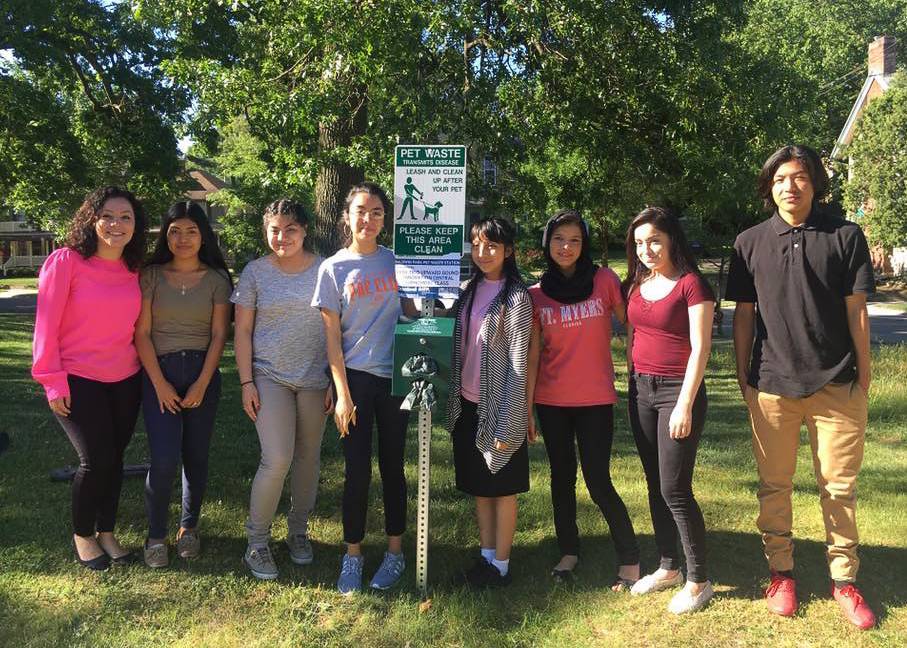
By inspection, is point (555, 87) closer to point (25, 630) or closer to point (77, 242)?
point (77, 242)

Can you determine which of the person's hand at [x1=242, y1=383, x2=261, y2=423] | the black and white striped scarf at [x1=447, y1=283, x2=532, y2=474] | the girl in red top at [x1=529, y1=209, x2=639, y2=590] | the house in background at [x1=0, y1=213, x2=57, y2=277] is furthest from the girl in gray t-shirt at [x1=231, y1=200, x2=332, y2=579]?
the house in background at [x1=0, y1=213, x2=57, y2=277]

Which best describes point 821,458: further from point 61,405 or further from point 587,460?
point 61,405

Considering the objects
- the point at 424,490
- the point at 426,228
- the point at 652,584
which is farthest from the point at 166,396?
the point at 652,584

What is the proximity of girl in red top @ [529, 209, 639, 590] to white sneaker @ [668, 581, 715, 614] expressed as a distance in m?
0.30

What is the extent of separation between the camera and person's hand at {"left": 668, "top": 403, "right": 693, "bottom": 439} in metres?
3.27

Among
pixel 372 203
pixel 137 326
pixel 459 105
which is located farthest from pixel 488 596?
pixel 459 105

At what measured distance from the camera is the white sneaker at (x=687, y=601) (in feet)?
11.2

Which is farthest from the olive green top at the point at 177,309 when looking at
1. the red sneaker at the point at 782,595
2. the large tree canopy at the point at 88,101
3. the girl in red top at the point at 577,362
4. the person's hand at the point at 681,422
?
the large tree canopy at the point at 88,101

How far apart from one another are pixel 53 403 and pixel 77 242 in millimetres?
848

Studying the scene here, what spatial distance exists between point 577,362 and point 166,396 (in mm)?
2208

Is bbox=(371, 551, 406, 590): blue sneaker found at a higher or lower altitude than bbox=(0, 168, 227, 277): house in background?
lower

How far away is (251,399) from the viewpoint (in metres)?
3.71

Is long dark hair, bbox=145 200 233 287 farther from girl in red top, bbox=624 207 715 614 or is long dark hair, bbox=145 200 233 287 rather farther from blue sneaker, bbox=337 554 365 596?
girl in red top, bbox=624 207 715 614

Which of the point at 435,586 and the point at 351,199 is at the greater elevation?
the point at 351,199
